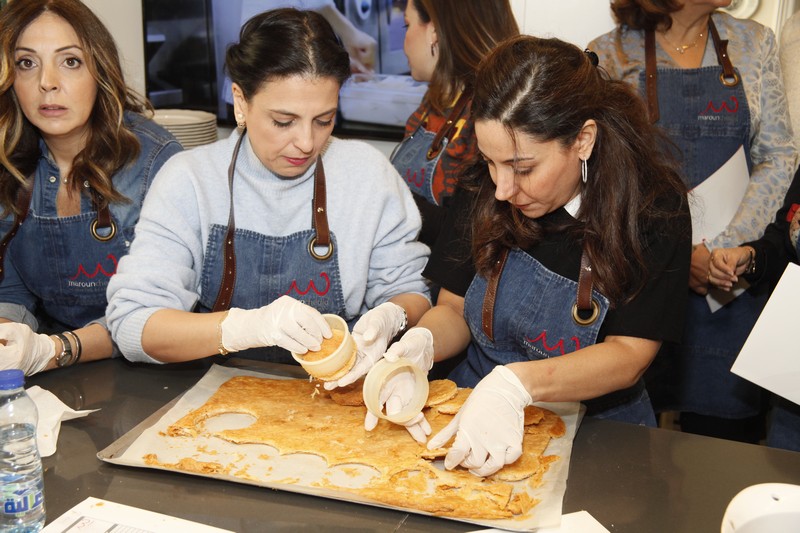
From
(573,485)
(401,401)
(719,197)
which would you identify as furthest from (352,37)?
(573,485)

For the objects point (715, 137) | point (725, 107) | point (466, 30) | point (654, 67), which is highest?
point (466, 30)

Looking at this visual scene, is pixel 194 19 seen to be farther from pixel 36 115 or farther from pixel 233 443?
pixel 233 443

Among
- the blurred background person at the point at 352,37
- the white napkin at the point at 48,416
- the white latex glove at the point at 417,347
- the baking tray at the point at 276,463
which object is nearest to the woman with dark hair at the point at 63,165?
the white napkin at the point at 48,416

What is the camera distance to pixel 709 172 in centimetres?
272

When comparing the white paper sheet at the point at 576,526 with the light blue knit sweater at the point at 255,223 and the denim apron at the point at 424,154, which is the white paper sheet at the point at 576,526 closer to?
the light blue knit sweater at the point at 255,223

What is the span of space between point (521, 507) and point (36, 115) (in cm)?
182

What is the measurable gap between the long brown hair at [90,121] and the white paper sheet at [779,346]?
1.80m

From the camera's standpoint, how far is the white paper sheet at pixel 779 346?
1705mm

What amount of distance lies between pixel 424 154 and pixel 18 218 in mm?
1375

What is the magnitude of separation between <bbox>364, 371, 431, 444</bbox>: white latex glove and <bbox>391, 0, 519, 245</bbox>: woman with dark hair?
0.94 metres

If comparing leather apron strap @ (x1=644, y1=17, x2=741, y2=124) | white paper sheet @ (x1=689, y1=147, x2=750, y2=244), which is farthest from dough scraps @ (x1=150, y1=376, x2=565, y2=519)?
leather apron strap @ (x1=644, y1=17, x2=741, y2=124)

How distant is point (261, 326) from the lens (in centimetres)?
184

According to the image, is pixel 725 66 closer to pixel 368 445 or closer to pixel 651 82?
pixel 651 82

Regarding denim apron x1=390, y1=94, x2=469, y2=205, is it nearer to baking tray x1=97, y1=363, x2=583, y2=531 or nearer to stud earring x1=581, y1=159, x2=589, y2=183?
stud earring x1=581, y1=159, x2=589, y2=183
